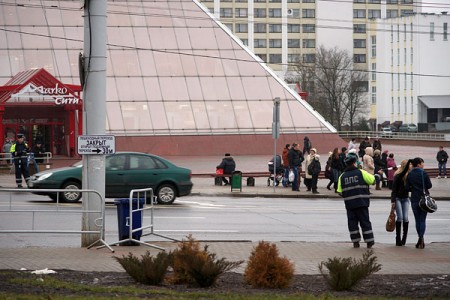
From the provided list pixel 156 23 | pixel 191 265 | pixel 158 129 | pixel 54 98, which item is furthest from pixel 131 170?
pixel 156 23

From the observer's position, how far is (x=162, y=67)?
55.8 metres

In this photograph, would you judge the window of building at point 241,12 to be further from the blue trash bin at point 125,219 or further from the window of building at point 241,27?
the blue trash bin at point 125,219

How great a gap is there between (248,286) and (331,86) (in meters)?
87.0

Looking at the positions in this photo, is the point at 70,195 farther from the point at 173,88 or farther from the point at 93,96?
the point at 173,88

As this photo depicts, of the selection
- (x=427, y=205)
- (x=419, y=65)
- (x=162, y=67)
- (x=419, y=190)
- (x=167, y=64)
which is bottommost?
(x=427, y=205)

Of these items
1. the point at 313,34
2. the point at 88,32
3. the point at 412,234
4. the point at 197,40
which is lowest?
the point at 412,234

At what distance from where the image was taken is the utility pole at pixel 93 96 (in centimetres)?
1719

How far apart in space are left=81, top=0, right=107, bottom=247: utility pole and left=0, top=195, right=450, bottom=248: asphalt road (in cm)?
126

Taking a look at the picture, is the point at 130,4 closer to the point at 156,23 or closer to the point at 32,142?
the point at 156,23

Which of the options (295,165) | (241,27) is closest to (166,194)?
Answer: (295,165)

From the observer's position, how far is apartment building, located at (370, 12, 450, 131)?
345 ft

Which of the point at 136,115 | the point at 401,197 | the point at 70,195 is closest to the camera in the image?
the point at 401,197

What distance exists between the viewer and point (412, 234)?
21.9m

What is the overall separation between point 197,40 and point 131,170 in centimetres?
2967
